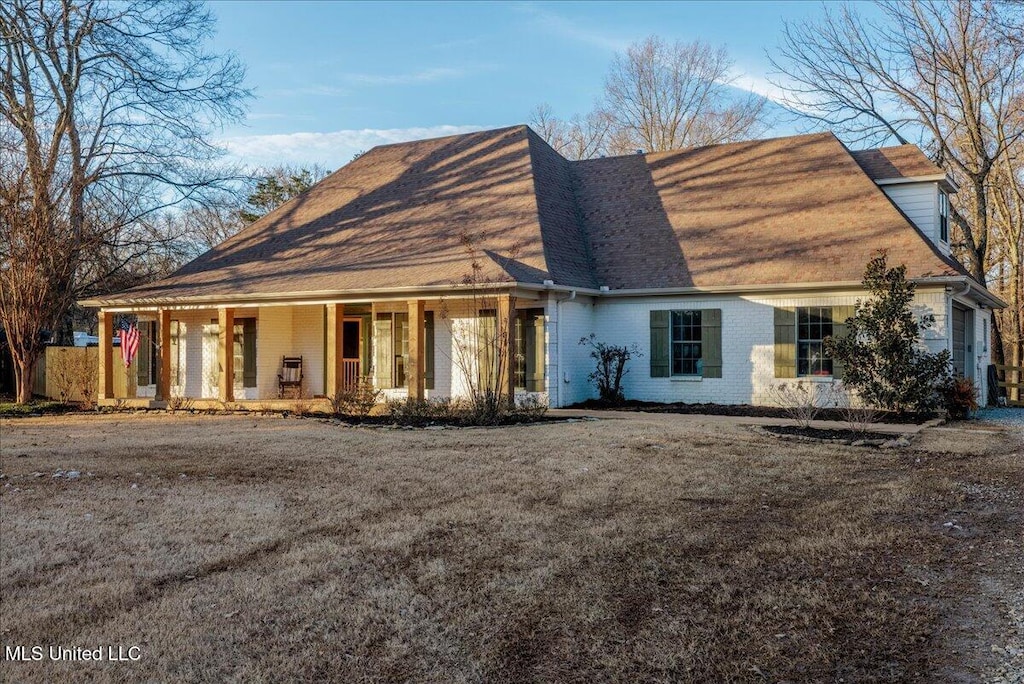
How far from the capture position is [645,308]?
17.0m

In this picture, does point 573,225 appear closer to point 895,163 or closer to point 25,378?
point 895,163

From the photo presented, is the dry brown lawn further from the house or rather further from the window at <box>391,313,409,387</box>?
the window at <box>391,313,409,387</box>

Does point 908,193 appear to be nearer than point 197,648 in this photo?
No

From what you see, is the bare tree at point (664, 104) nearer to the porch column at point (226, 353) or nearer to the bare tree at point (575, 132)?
the bare tree at point (575, 132)

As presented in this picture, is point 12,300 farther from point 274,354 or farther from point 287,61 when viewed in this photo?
point 287,61

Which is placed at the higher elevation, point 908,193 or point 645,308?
point 908,193

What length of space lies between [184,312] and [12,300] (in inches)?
145

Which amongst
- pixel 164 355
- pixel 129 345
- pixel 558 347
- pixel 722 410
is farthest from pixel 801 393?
pixel 129 345

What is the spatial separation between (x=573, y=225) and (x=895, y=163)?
24.2ft

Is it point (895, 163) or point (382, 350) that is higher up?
point (895, 163)

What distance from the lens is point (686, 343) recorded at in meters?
16.8

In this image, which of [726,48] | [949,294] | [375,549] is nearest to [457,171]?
[949,294]

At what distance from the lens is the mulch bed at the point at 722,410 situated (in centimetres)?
1385

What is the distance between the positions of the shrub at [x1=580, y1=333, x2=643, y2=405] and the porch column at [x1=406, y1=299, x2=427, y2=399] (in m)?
3.49
